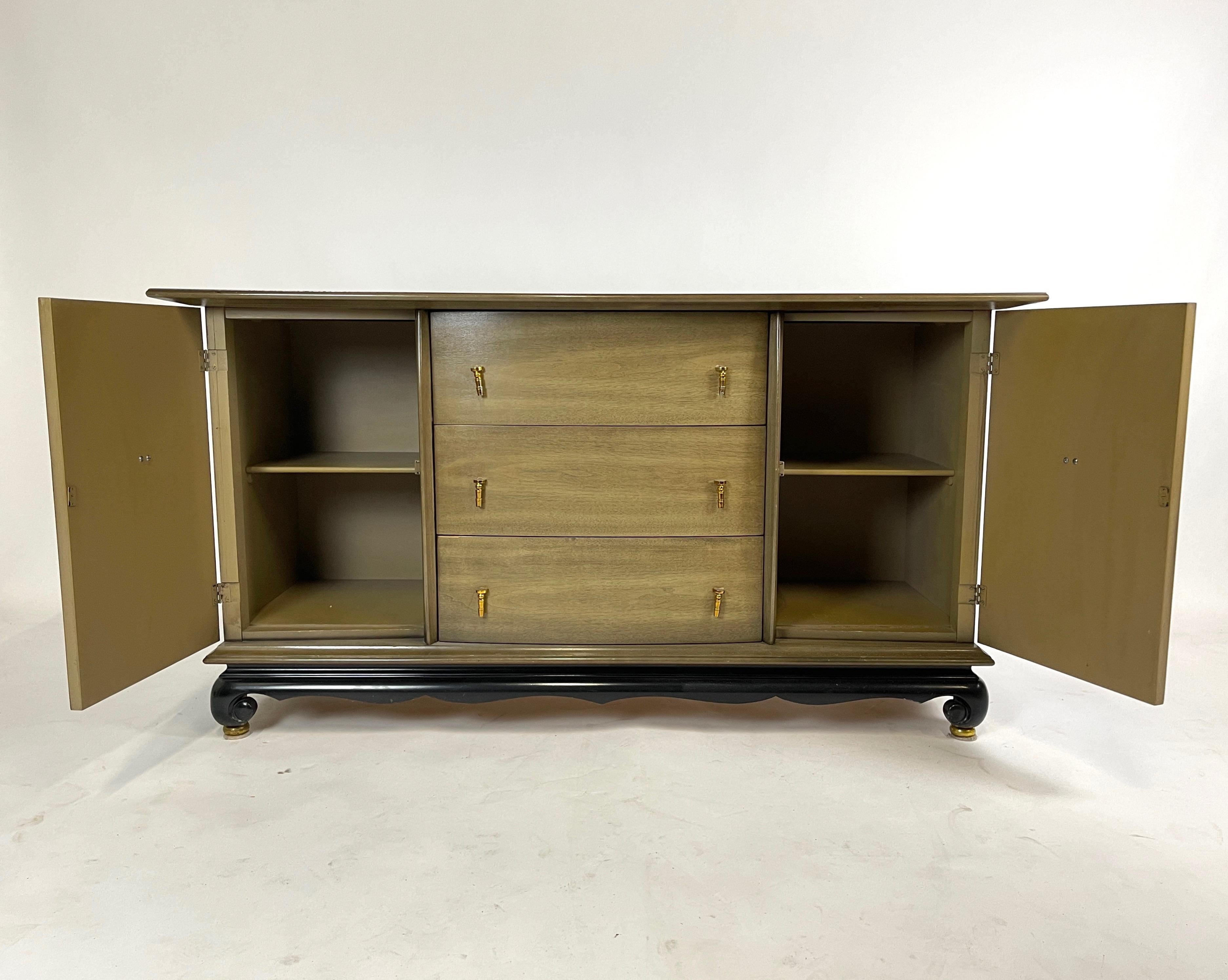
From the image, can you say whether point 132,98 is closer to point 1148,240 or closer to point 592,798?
point 592,798

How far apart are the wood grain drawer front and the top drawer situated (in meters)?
0.35

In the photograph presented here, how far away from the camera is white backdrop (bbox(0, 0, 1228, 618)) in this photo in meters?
3.26

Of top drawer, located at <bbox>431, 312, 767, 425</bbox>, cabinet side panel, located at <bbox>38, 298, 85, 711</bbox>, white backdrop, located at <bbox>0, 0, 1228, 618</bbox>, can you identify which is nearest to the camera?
cabinet side panel, located at <bbox>38, 298, 85, 711</bbox>

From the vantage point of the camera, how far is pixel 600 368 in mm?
2393

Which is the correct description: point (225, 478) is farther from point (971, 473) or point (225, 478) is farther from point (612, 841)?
point (971, 473)

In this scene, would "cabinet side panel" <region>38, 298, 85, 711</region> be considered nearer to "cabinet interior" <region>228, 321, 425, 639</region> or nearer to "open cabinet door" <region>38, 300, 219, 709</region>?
"open cabinet door" <region>38, 300, 219, 709</region>

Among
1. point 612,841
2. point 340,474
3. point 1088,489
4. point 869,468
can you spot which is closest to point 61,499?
point 340,474

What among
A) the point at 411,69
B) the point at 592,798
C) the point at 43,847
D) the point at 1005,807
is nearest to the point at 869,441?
the point at 1005,807

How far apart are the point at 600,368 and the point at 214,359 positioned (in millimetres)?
1063

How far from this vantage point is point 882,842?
6.48ft

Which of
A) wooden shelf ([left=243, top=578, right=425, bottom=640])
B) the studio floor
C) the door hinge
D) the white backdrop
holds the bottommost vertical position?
the studio floor

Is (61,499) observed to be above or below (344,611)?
above

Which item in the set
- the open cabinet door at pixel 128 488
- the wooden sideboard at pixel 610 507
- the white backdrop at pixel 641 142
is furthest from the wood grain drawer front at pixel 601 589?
the white backdrop at pixel 641 142

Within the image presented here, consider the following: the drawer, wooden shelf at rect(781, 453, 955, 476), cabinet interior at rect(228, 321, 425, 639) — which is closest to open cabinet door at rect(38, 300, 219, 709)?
cabinet interior at rect(228, 321, 425, 639)
